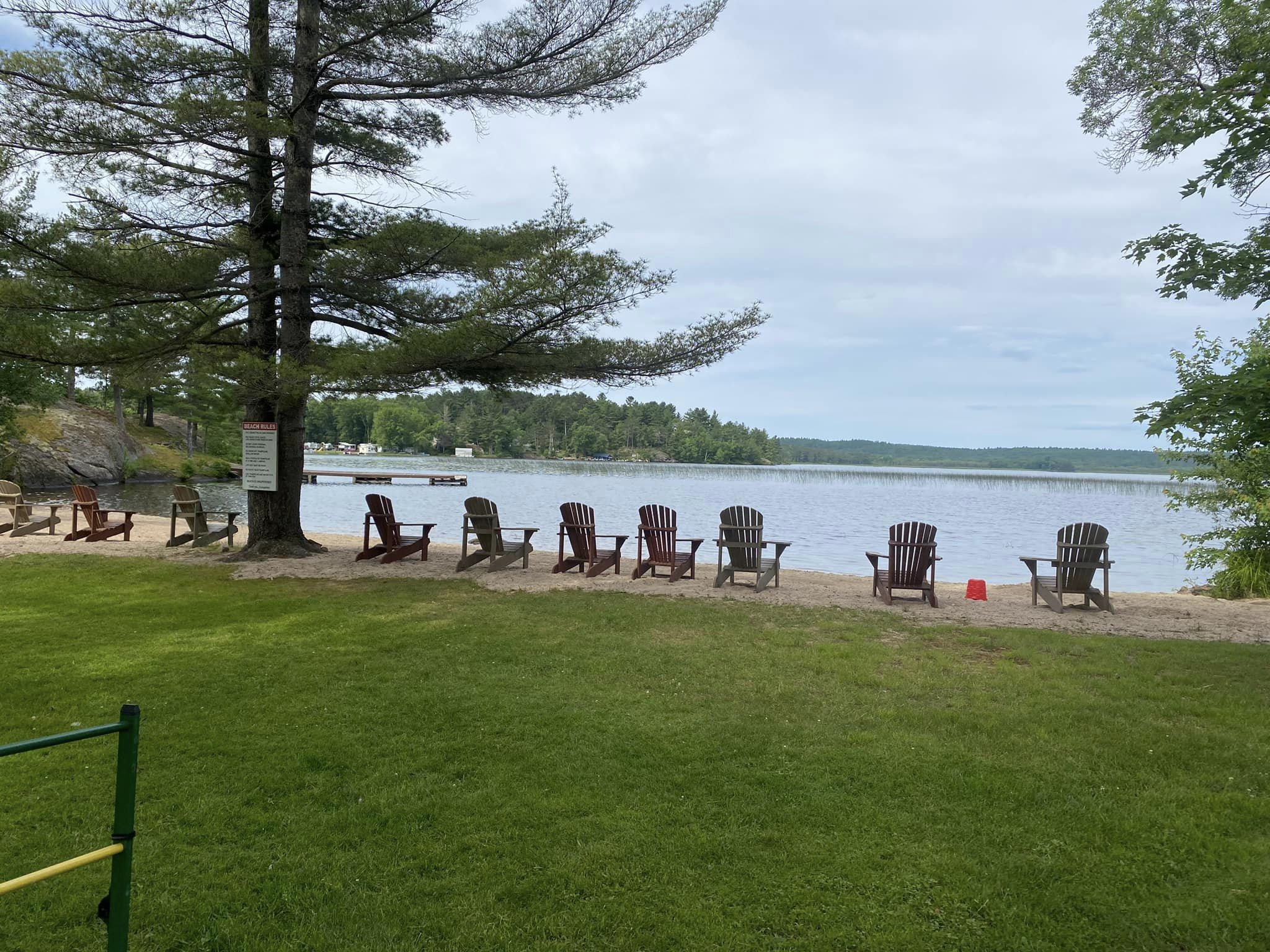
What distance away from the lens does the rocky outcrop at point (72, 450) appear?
92.9 ft

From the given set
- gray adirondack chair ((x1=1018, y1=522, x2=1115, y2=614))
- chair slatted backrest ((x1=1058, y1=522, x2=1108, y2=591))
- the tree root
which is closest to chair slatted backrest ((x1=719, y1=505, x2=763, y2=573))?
gray adirondack chair ((x1=1018, y1=522, x2=1115, y2=614))

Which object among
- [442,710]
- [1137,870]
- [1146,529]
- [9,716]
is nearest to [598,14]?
[442,710]

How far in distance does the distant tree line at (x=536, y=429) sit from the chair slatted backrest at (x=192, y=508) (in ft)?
253

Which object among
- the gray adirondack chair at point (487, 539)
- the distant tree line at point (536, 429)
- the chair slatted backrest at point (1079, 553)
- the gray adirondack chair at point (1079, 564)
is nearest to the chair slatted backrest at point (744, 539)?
the gray adirondack chair at point (487, 539)

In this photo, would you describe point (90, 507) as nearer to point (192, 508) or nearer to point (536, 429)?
point (192, 508)

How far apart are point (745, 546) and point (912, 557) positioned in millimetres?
1888

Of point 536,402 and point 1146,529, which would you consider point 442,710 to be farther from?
point 536,402

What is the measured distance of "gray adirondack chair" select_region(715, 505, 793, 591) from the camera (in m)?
9.45

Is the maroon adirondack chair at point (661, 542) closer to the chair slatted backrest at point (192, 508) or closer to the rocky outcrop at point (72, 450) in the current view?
the chair slatted backrest at point (192, 508)

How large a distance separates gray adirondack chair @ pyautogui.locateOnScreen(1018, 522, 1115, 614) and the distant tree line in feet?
266

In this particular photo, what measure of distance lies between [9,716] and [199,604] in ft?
11.3

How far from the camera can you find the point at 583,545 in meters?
10.4

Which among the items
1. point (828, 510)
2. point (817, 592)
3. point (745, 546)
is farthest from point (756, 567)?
point (828, 510)

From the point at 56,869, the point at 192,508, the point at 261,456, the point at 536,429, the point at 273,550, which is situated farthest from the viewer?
the point at 536,429
